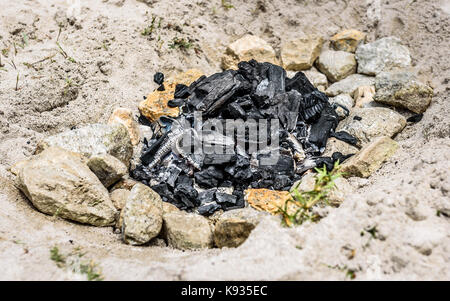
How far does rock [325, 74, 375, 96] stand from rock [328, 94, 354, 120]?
0.60 ft

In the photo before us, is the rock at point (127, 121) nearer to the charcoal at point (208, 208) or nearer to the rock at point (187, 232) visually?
the charcoal at point (208, 208)

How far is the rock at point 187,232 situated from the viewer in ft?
8.36

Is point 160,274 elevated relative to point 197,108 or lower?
elevated

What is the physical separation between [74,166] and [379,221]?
2.29 metres

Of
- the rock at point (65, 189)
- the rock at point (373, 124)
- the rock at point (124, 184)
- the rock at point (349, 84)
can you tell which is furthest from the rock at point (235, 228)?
the rock at point (349, 84)

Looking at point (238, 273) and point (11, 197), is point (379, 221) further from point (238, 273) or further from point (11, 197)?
point (11, 197)

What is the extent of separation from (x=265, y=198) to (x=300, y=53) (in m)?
2.75

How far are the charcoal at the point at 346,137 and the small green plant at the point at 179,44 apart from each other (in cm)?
244

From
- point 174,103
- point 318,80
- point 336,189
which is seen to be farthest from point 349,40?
point 336,189

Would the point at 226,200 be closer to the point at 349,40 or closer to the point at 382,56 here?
the point at 382,56

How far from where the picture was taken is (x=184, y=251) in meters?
2.49

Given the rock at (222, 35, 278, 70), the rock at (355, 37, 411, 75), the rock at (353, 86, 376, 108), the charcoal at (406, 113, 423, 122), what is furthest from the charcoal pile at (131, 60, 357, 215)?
the rock at (355, 37, 411, 75)

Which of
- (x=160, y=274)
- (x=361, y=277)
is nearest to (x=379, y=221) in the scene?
(x=361, y=277)

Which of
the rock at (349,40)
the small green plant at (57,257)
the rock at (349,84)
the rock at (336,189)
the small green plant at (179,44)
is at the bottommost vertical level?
the rock at (349,84)
